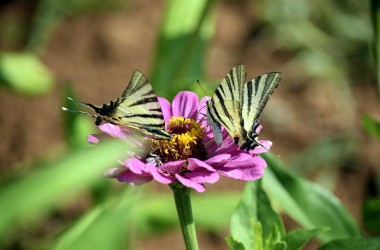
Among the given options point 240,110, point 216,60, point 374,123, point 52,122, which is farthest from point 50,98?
point 240,110

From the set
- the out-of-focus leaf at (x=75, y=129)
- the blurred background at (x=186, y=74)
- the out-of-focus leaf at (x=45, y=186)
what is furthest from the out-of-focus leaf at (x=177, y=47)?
the out-of-focus leaf at (x=45, y=186)

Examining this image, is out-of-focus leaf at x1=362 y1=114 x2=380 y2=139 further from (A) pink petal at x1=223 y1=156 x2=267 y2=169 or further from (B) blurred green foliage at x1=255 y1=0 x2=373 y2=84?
(B) blurred green foliage at x1=255 y1=0 x2=373 y2=84

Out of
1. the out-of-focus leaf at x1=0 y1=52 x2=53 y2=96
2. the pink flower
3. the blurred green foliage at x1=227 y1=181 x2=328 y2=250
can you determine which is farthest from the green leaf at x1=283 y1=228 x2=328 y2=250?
the out-of-focus leaf at x1=0 y1=52 x2=53 y2=96

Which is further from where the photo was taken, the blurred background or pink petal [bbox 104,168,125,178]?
the blurred background

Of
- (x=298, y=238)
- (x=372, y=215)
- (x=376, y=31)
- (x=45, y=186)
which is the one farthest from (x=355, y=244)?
(x=45, y=186)

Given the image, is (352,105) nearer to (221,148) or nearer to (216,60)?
(216,60)

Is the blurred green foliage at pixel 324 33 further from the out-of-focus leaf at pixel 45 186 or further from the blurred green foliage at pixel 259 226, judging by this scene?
the out-of-focus leaf at pixel 45 186
